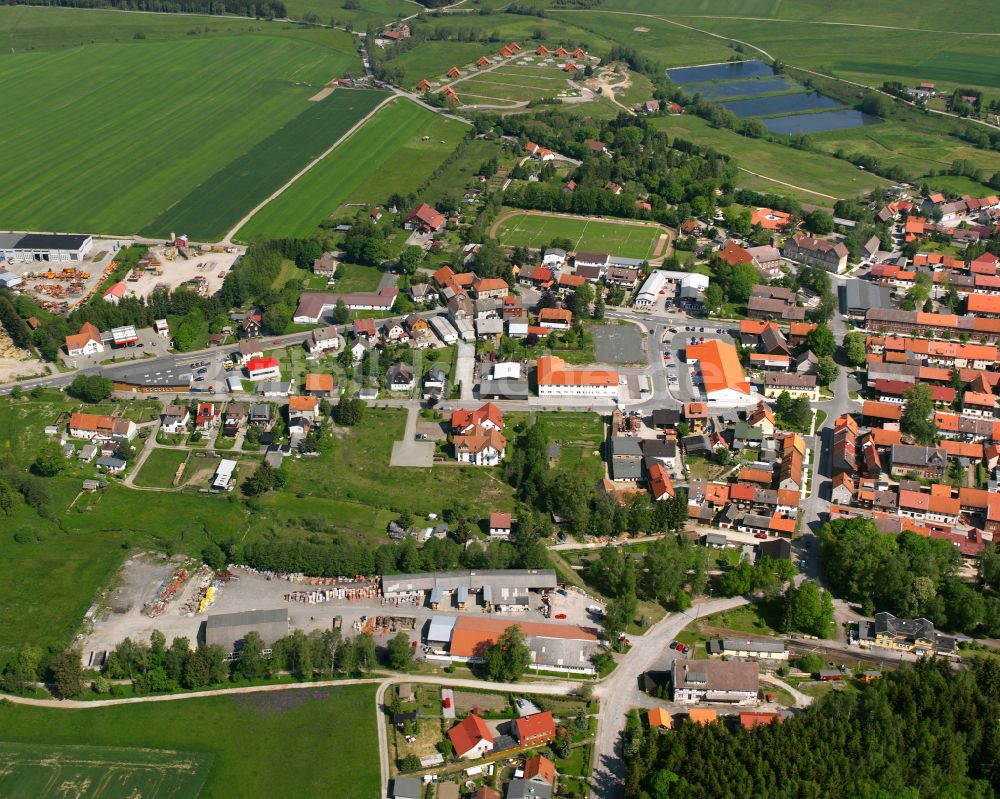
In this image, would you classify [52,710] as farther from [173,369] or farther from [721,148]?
[721,148]

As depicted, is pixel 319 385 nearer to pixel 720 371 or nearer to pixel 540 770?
pixel 720 371

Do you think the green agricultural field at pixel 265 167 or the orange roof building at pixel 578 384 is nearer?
the orange roof building at pixel 578 384

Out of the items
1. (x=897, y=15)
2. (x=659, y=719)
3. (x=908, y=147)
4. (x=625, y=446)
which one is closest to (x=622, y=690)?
(x=659, y=719)

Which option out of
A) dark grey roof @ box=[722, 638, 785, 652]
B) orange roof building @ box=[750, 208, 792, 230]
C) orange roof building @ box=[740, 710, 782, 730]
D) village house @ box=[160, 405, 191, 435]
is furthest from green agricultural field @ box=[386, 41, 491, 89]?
orange roof building @ box=[740, 710, 782, 730]

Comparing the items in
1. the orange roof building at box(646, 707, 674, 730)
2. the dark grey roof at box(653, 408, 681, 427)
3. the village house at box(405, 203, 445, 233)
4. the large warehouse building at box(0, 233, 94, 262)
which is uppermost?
the village house at box(405, 203, 445, 233)

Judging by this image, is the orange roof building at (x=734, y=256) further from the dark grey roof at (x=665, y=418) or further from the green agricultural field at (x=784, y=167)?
the dark grey roof at (x=665, y=418)

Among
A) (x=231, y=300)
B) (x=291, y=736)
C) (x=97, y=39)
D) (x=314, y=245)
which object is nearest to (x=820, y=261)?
(x=314, y=245)

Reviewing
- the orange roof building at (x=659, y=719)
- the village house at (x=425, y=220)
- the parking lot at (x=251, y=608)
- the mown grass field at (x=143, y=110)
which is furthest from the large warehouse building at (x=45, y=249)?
the orange roof building at (x=659, y=719)

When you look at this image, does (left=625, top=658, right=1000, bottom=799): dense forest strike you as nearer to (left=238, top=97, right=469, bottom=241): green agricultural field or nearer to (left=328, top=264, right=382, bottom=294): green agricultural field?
(left=328, top=264, right=382, bottom=294): green agricultural field
